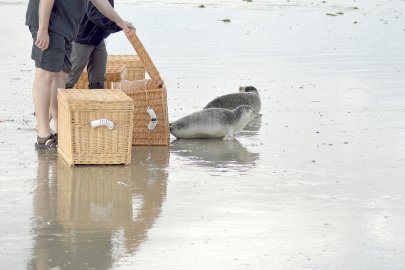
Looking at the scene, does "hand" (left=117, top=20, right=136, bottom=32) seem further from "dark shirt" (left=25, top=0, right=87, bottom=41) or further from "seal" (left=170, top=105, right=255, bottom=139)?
"seal" (left=170, top=105, right=255, bottom=139)

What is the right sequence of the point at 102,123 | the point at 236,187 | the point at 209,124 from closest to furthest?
the point at 236,187, the point at 102,123, the point at 209,124

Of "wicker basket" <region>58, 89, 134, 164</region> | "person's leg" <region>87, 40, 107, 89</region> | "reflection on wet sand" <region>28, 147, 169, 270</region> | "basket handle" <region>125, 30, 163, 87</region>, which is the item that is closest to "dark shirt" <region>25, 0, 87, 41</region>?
"basket handle" <region>125, 30, 163, 87</region>

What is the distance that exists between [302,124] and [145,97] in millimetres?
1780

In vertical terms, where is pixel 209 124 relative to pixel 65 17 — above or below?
below

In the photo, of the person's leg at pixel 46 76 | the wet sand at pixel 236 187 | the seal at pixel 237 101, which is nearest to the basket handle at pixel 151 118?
the wet sand at pixel 236 187

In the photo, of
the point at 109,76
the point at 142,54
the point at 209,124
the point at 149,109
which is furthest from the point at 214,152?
the point at 109,76

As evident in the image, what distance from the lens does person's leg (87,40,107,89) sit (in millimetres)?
9477

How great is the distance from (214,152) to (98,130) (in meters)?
1.09

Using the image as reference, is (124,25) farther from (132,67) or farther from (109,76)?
(132,67)

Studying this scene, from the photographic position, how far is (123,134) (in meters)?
8.28

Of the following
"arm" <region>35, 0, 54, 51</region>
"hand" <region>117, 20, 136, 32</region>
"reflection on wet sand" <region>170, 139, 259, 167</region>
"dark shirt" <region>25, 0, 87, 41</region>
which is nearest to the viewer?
"reflection on wet sand" <region>170, 139, 259, 167</region>

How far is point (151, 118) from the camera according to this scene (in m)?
9.12

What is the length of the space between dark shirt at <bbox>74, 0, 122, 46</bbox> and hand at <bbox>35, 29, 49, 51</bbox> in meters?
0.56

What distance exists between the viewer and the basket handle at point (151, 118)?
9.09 m
